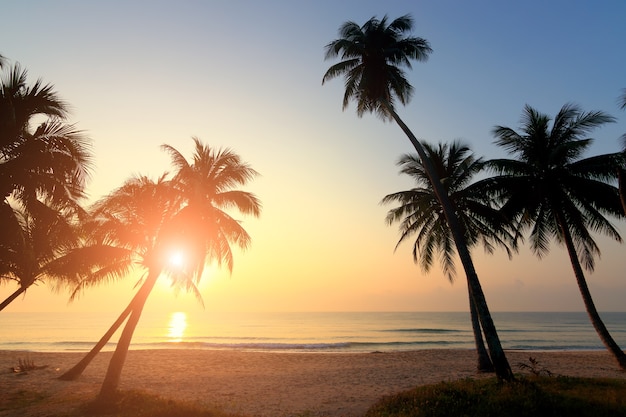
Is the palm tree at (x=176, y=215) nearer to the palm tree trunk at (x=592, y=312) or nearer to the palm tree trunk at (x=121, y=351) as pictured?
the palm tree trunk at (x=121, y=351)

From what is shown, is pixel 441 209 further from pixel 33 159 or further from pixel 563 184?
pixel 33 159

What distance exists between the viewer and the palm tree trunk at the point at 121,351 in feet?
37.6

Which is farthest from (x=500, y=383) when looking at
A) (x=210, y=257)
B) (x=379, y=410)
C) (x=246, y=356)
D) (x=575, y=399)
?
(x=246, y=356)

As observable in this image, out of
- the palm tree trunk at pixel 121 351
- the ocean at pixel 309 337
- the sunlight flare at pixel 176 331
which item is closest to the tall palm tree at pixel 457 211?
the palm tree trunk at pixel 121 351

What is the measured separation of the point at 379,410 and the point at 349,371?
33.7 ft

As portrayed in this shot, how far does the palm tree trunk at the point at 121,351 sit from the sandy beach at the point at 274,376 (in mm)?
1475

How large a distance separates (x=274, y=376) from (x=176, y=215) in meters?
9.88

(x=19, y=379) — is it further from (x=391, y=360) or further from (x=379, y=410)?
(x=391, y=360)

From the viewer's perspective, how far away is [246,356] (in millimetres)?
26531

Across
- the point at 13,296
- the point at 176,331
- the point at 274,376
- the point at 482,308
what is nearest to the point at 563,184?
the point at 482,308

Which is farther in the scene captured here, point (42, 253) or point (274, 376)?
point (274, 376)

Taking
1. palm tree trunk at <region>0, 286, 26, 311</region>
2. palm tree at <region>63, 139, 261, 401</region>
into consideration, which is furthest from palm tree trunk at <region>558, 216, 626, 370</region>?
palm tree trunk at <region>0, 286, 26, 311</region>

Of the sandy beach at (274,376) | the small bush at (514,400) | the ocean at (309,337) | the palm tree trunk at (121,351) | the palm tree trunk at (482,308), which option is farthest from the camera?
the ocean at (309,337)

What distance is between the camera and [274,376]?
738 inches
